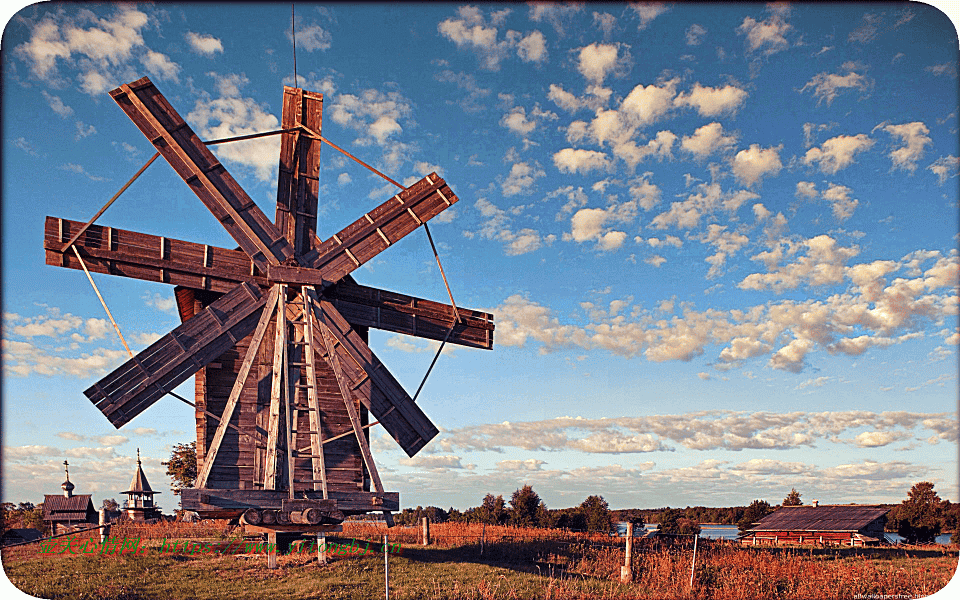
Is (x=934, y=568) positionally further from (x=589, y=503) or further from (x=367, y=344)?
(x=589, y=503)

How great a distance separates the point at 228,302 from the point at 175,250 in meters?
1.64

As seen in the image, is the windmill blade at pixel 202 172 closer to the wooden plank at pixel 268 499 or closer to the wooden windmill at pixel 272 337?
the wooden windmill at pixel 272 337


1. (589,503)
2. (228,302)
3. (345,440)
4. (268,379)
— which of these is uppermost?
(228,302)

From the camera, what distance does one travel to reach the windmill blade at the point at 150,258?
13422 millimetres

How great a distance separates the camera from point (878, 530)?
36.7m

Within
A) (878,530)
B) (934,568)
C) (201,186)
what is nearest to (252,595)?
(201,186)

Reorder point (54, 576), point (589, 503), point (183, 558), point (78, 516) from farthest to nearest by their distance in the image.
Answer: point (589, 503) → point (78, 516) → point (183, 558) → point (54, 576)

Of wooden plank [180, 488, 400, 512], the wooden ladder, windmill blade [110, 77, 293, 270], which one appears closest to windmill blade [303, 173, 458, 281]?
windmill blade [110, 77, 293, 270]

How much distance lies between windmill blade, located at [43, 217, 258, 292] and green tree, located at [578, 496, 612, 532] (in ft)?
122

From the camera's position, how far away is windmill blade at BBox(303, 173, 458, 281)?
15805mm

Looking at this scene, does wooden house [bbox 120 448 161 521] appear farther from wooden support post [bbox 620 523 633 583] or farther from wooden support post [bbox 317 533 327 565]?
wooden support post [bbox 620 523 633 583]

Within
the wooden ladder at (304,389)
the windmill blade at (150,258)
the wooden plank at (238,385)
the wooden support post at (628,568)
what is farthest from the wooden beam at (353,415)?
the wooden support post at (628,568)

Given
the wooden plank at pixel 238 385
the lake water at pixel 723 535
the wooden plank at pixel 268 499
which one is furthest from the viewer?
the lake water at pixel 723 535

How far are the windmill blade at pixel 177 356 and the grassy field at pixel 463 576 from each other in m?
3.71
